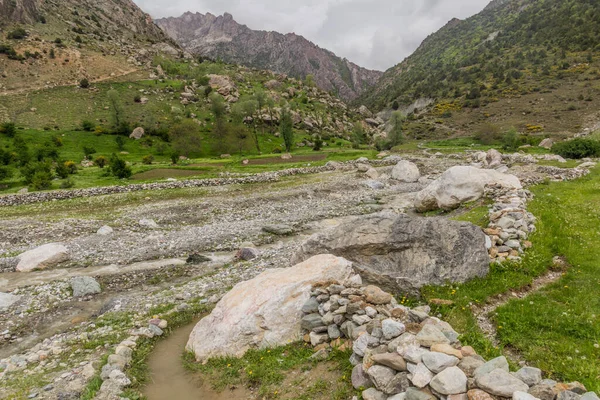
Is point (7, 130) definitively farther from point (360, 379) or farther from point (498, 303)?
point (498, 303)

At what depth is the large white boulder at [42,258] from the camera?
70.4ft

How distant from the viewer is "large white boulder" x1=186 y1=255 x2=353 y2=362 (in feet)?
36.6

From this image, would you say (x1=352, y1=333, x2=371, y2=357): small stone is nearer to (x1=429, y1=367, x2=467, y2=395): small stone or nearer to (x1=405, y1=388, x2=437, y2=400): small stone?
(x1=405, y1=388, x2=437, y2=400): small stone

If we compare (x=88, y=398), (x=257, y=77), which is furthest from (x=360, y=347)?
(x=257, y=77)

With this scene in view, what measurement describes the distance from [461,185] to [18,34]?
176429mm

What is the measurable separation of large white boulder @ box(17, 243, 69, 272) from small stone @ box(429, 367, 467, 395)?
25.6 m

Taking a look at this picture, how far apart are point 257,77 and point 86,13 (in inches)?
4065

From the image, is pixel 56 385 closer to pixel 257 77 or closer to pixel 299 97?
pixel 299 97

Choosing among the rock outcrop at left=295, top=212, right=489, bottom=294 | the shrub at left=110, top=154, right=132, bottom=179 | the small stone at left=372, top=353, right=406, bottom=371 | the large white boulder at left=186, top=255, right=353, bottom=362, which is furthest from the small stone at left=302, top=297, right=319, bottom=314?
the shrub at left=110, top=154, right=132, bottom=179

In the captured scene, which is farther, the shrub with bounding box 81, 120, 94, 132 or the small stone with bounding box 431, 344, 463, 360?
the shrub with bounding box 81, 120, 94, 132

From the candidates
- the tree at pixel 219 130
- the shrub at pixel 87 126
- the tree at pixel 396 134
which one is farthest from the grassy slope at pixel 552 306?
the shrub at pixel 87 126

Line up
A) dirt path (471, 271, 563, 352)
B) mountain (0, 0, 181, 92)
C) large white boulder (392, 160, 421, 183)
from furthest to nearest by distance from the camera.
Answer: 1. mountain (0, 0, 181, 92)
2. large white boulder (392, 160, 421, 183)
3. dirt path (471, 271, 563, 352)

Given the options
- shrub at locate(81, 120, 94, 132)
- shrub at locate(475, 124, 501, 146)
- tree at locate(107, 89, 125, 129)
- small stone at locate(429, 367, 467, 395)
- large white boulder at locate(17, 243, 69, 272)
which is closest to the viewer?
small stone at locate(429, 367, 467, 395)

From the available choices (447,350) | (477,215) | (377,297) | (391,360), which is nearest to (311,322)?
(377,297)
